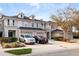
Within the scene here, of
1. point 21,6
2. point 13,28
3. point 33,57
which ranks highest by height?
point 21,6

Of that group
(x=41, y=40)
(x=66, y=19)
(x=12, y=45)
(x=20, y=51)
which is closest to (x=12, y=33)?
(x=12, y=45)

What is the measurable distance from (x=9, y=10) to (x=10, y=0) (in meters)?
0.35

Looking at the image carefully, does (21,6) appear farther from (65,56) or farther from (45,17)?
(65,56)

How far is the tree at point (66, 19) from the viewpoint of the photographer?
10.9 meters

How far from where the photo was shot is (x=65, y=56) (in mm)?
10492

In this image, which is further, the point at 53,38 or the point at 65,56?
the point at 53,38

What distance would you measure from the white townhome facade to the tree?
387 mm

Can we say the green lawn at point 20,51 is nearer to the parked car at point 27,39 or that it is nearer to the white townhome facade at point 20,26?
the parked car at point 27,39

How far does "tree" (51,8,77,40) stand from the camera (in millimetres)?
10867

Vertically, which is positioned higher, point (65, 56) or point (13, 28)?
point (13, 28)

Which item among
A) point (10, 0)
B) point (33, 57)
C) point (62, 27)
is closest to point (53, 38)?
point (62, 27)

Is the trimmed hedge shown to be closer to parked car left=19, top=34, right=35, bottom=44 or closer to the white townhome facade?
the white townhome facade

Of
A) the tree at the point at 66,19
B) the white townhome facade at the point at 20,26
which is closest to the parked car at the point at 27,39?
the white townhome facade at the point at 20,26

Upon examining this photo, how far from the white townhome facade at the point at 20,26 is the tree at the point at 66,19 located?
15.2 inches
